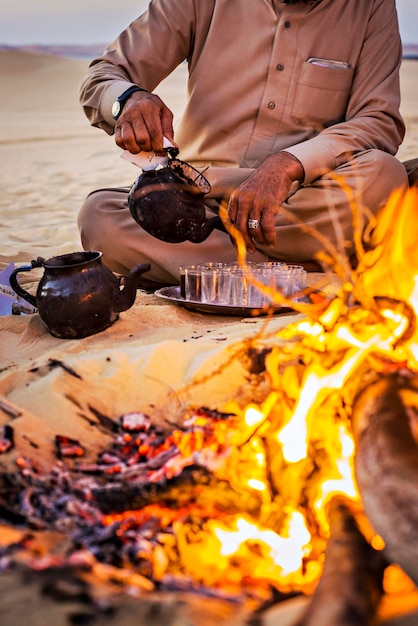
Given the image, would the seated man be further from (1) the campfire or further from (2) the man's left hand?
(1) the campfire

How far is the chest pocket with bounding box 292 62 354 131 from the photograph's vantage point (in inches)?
139

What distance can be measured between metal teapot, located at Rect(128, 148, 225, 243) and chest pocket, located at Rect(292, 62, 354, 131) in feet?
3.51

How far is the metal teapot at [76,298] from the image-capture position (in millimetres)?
2439

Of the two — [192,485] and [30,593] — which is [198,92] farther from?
[30,593]

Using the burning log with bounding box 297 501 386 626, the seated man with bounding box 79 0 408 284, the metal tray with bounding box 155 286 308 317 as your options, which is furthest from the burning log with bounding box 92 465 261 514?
the seated man with bounding box 79 0 408 284

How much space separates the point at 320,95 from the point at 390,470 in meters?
2.53

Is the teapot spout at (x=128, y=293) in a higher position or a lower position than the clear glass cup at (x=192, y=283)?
higher

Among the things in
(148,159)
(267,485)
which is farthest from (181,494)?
(148,159)

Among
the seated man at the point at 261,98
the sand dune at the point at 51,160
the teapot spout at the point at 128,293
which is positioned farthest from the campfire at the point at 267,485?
the sand dune at the point at 51,160

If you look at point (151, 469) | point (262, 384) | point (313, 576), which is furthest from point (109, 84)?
point (313, 576)

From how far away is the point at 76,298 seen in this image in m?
2.43

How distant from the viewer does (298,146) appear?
307cm

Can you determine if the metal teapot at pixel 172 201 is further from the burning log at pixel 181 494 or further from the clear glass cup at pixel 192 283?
the burning log at pixel 181 494

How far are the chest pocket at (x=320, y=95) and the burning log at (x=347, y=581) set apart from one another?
250 centimetres
